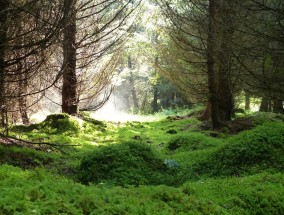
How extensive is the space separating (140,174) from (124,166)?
0.35m

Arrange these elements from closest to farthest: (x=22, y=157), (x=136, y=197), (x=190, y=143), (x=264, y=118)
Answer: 1. (x=136, y=197)
2. (x=22, y=157)
3. (x=190, y=143)
4. (x=264, y=118)

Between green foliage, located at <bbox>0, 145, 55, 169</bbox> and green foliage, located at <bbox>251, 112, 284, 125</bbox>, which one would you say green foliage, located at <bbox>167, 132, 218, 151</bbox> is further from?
green foliage, located at <bbox>0, 145, 55, 169</bbox>

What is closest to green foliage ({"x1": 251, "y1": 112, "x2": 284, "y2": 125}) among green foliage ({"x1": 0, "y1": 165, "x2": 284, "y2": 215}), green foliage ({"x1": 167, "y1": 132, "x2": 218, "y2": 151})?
green foliage ({"x1": 167, "y1": 132, "x2": 218, "y2": 151})

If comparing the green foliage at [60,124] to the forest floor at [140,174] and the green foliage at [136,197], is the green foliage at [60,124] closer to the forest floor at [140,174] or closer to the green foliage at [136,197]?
the forest floor at [140,174]

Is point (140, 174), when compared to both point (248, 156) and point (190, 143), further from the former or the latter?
point (190, 143)

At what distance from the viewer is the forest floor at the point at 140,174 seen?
10.7ft

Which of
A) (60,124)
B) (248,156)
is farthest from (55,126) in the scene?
(248,156)

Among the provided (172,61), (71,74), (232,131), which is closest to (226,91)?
(232,131)

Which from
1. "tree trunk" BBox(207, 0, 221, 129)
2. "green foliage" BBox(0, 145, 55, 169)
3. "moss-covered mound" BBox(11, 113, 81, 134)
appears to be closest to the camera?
"green foliage" BBox(0, 145, 55, 169)

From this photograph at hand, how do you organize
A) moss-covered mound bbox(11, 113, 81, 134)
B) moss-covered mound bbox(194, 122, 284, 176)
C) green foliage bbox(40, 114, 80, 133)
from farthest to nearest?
1. green foliage bbox(40, 114, 80, 133)
2. moss-covered mound bbox(11, 113, 81, 134)
3. moss-covered mound bbox(194, 122, 284, 176)

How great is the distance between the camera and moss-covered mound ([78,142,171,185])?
619 centimetres

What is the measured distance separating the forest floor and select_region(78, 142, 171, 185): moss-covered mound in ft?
0.06

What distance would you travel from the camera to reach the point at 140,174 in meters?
6.45

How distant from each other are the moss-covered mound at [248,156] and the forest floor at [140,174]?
0.02 m
